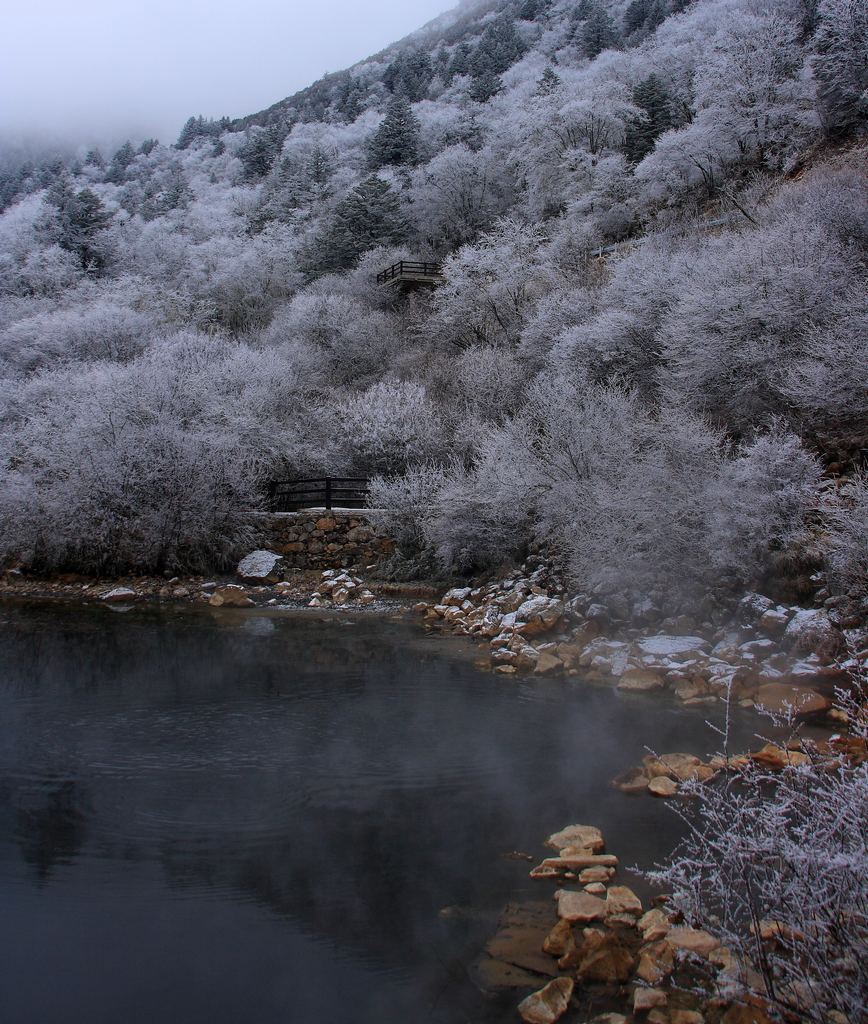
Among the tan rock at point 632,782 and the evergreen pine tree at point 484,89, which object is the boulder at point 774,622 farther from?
the evergreen pine tree at point 484,89

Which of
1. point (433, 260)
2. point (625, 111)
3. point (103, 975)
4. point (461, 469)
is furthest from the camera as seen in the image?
point (433, 260)

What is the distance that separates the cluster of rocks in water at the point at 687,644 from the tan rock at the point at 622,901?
3.92m

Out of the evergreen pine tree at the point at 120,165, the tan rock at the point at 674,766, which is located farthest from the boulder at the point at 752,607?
the evergreen pine tree at the point at 120,165

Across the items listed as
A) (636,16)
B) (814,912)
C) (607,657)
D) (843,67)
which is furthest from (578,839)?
(636,16)

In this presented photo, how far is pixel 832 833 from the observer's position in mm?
3385

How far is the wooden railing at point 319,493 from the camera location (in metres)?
22.3

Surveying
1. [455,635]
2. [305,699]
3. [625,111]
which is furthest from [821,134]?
[305,699]

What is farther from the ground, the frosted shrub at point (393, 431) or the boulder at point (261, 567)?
the frosted shrub at point (393, 431)

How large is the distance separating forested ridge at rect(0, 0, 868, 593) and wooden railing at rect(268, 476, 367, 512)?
0.92 meters

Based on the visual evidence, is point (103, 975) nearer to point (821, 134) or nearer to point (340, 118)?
point (821, 134)

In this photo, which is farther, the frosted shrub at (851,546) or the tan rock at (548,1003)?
the frosted shrub at (851,546)

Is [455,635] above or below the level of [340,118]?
below

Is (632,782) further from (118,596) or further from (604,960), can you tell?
(118,596)

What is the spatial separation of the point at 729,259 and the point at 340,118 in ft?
221
